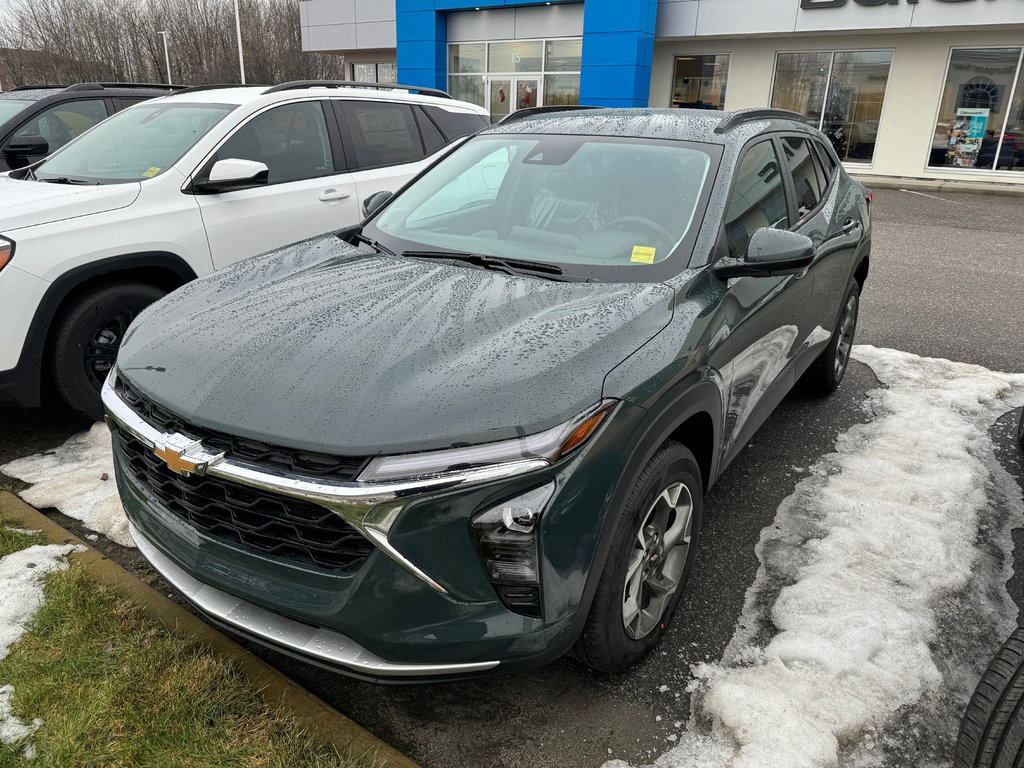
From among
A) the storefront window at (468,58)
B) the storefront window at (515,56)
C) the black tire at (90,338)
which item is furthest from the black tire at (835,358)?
the storefront window at (468,58)

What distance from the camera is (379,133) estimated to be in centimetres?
559

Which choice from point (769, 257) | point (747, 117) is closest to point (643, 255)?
point (769, 257)

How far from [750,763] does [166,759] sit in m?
1.61

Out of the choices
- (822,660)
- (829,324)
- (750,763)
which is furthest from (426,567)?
(829,324)

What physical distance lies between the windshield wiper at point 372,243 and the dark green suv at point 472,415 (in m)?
0.02

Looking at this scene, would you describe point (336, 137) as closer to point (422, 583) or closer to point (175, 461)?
point (175, 461)

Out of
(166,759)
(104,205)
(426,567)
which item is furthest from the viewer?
(104,205)

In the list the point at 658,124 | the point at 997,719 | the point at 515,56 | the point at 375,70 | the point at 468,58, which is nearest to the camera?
the point at 997,719

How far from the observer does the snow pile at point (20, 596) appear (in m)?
2.12

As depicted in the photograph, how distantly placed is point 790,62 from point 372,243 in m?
18.2

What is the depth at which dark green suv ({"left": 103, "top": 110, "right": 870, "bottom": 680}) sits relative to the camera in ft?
5.92

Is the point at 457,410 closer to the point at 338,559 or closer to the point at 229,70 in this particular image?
the point at 338,559

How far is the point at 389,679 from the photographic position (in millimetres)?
1889

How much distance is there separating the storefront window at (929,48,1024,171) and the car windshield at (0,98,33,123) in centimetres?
1782
